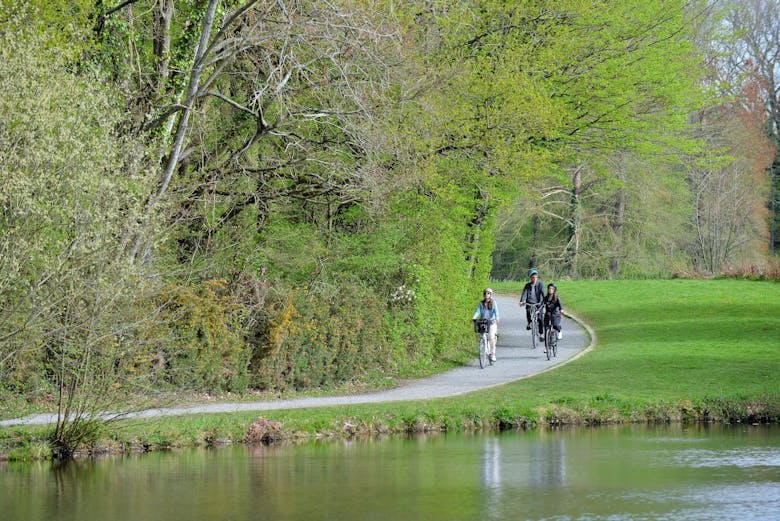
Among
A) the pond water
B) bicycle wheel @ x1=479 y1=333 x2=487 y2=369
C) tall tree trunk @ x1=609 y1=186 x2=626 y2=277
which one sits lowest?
the pond water

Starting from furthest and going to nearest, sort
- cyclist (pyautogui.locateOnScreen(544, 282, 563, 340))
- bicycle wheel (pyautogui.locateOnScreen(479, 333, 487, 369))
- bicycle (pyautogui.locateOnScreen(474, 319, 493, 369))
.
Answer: cyclist (pyautogui.locateOnScreen(544, 282, 563, 340)) → bicycle wheel (pyautogui.locateOnScreen(479, 333, 487, 369)) → bicycle (pyautogui.locateOnScreen(474, 319, 493, 369))

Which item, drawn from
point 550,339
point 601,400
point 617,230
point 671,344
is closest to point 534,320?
point 550,339

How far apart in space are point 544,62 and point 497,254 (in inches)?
1503

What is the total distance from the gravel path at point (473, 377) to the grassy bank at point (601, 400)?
0.66 m

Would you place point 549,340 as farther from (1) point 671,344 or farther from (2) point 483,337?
(1) point 671,344

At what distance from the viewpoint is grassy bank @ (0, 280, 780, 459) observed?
17375 mm

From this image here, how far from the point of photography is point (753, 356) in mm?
28250

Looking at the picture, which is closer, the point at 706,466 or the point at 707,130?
the point at 706,466

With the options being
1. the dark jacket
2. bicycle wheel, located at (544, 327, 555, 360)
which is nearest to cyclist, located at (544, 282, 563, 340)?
bicycle wheel, located at (544, 327, 555, 360)

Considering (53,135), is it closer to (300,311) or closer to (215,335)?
(215,335)

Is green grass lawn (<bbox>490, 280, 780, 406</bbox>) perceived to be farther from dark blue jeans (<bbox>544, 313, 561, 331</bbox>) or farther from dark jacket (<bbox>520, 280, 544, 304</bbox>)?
dark jacket (<bbox>520, 280, 544, 304</bbox>)

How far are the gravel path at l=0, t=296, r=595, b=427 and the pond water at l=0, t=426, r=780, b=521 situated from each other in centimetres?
289

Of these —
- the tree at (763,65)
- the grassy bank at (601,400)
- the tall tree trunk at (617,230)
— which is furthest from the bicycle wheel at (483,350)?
the tree at (763,65)

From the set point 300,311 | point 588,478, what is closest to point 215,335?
point 300,311
